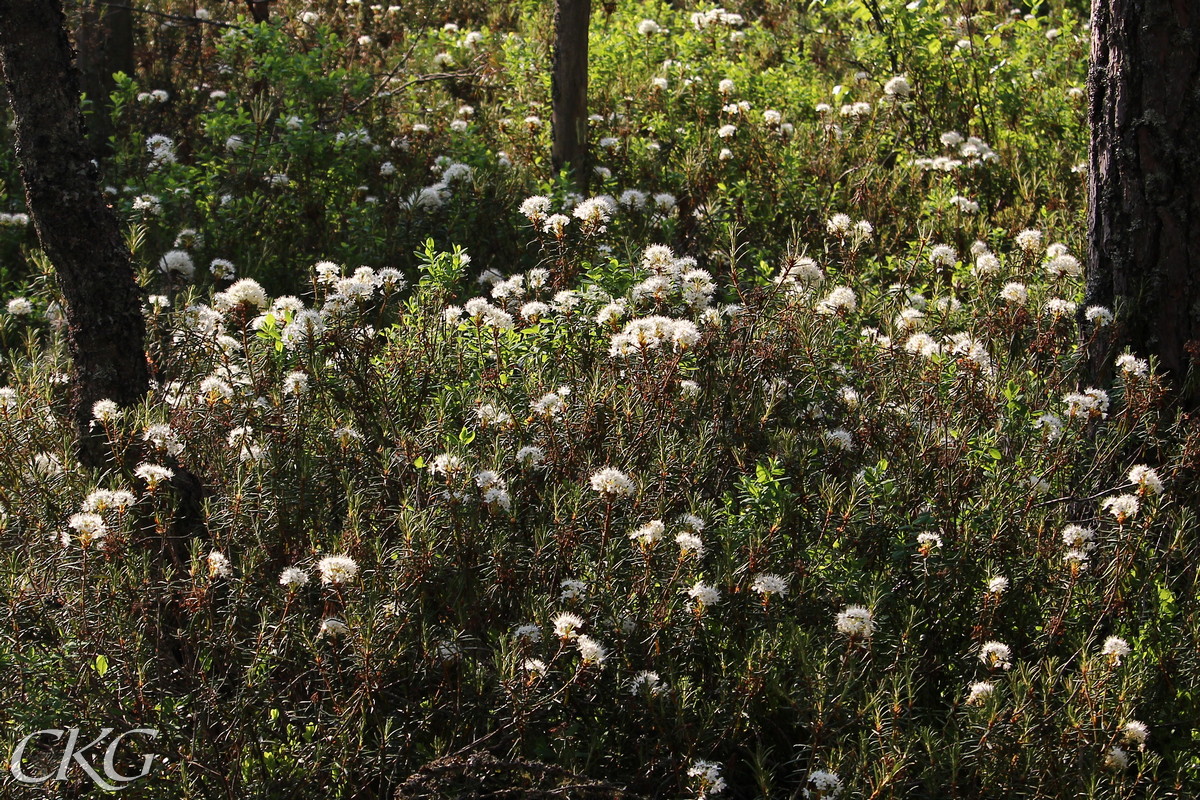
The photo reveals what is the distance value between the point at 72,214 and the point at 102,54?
5.56 meters

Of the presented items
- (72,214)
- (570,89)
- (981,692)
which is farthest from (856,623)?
(570,89)

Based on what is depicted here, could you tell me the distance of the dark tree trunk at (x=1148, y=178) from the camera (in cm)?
418

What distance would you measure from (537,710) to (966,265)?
418 cm

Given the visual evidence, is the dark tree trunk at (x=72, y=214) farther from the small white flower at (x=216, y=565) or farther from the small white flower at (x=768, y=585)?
the small white flower at (x=768, y=585)

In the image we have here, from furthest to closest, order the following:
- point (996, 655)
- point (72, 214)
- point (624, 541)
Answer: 1. point (72, 214)
2. point (624, 541)
3. point (996, 655)

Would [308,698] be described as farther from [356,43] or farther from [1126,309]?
[356,43]

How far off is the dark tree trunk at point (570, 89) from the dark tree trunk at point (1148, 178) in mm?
3664

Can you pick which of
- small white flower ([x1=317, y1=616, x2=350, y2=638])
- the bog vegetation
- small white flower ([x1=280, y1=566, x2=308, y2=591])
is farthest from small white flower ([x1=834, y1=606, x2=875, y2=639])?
small white flower ([x1=280, y1=566, x2=308, y2=591])

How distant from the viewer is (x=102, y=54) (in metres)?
8.92

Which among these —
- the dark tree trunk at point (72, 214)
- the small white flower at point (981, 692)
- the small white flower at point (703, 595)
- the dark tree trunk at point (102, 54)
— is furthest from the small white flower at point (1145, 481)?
the dark tree trunk at point (102, 54)

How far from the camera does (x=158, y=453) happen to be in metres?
3.61

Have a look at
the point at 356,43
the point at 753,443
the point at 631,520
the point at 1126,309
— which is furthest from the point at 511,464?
the point at 356,43

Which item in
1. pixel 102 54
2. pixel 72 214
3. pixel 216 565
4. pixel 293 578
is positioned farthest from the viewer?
pixel 102 54
